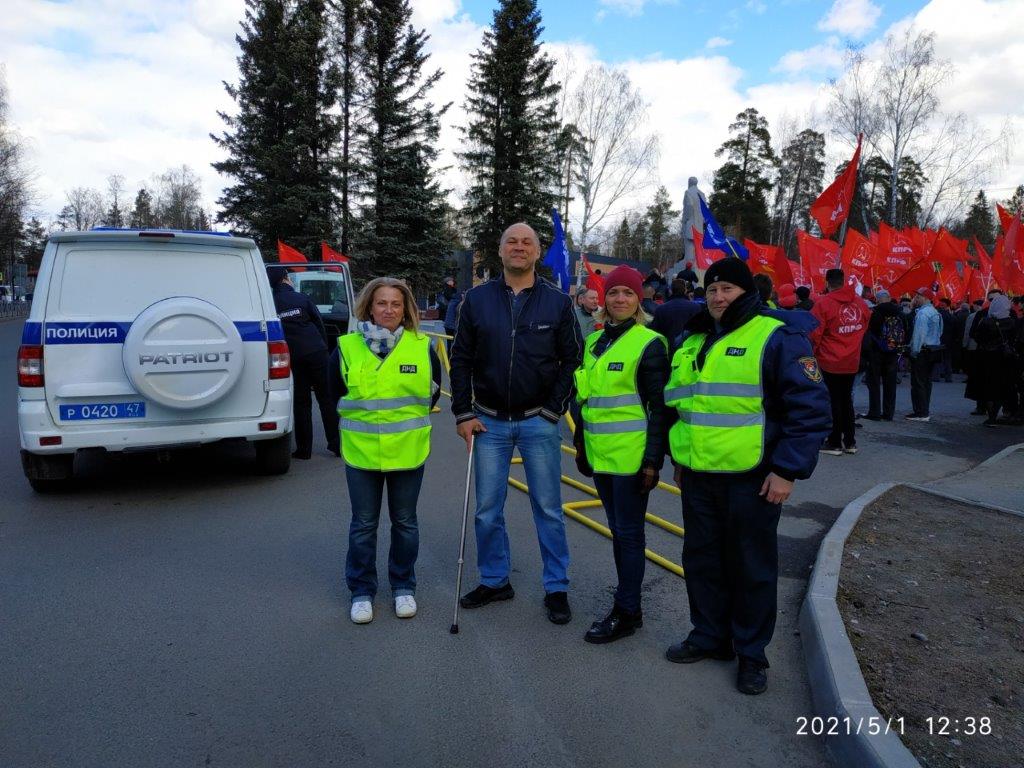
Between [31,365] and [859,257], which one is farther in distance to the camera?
[859,257]

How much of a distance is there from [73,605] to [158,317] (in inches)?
92.5

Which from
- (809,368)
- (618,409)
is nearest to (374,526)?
(618,409)

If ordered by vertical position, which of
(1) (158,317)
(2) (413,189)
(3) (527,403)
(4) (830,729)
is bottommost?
(4) (830,729)

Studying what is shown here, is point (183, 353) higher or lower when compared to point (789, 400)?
higher

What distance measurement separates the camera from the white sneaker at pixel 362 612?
391 centimetres

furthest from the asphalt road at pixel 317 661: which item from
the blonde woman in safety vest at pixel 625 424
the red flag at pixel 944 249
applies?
the red flag at pixel 944 249

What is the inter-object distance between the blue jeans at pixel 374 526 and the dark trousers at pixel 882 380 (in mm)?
9412

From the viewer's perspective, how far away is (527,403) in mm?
3945

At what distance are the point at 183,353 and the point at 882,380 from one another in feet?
35.2

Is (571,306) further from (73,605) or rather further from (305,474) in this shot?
(305,474)

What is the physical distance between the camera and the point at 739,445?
3.19 meters

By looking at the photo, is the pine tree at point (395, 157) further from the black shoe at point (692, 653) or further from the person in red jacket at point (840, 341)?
the black shoe at point (692, 653)

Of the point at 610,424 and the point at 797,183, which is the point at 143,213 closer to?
the point at 797,183

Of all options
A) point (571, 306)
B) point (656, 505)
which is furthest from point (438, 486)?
point (571, 306)
